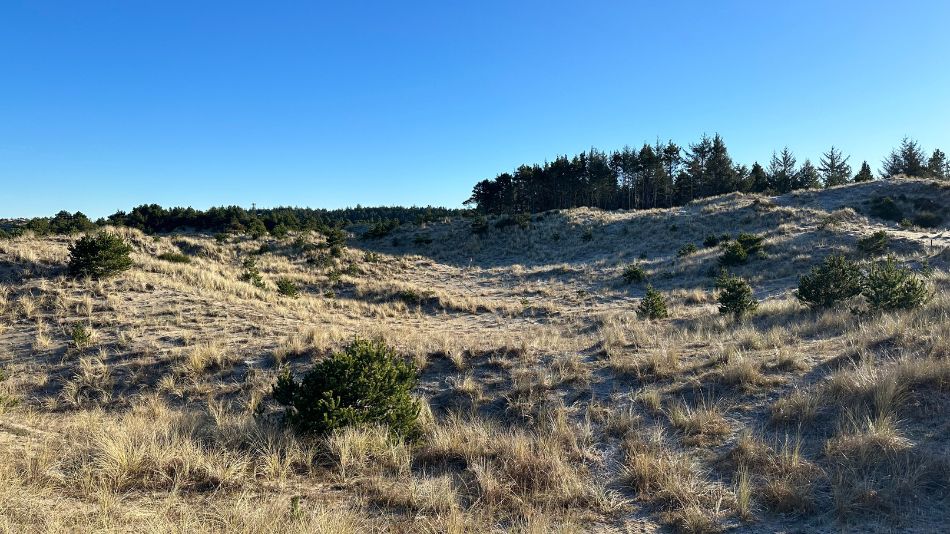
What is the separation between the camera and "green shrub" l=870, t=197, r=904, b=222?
30859 millimetres

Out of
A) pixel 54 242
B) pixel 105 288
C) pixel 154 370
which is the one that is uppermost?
pixel 54 242

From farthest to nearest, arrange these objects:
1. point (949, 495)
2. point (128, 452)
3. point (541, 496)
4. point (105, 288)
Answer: point (105, 288) → point (128, 452) → point (541, 496) → point (949, 495)

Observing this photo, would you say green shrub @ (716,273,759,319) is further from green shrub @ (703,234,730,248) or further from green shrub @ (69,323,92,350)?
green shrub @ (703,234,730,248)

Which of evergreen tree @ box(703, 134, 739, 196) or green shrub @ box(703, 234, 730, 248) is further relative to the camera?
evergreen tree @ box(703, 134, 739, 196)

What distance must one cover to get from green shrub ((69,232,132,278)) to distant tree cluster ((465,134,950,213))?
172ft

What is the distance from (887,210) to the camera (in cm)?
3123

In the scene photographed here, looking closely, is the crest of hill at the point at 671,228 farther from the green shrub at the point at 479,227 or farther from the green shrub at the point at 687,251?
the green shrub at the point at 687,251

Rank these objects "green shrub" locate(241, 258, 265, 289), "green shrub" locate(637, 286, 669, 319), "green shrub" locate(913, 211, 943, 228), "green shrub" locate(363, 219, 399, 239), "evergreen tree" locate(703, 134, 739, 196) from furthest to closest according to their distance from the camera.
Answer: "evergreen tree" locate(703, 134, 739, 196)
"green shrub" locate(363, 219, 399, 239)
"green shrub" locate(913, 211, 943, 228)
"green shrub" locate(241, 258, 265, 289)
"green shrub" locate(637, 286, 669, 319)

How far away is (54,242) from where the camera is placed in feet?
62.1

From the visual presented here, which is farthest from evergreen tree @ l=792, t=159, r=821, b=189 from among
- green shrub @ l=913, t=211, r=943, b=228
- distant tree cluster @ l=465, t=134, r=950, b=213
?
green shrub @ l=913, t=211, r=943, b=228

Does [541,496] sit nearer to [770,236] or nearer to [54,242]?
[54,242]

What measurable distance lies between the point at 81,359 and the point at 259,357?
12.2 feet

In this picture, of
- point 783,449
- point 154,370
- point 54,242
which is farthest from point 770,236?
point 54,242

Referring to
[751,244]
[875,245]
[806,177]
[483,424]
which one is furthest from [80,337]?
[806,177]
